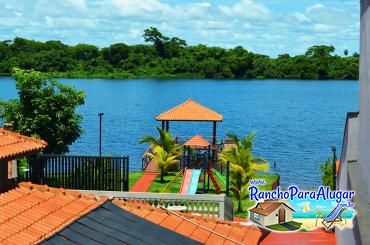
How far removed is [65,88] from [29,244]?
22165 millimetres

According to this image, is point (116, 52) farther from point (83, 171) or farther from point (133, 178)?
point (83, 171)

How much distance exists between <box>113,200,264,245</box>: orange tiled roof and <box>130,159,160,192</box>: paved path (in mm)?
17536

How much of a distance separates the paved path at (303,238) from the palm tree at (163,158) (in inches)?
428

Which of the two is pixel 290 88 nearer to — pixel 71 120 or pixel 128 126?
pixel 128 126

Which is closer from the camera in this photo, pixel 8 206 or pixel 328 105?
pixel 8 206

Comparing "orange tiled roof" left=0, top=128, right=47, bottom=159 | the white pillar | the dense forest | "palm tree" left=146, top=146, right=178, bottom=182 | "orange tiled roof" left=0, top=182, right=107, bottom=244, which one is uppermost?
the dense forest

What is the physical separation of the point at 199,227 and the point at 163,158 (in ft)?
67.7

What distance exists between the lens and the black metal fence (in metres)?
19.4

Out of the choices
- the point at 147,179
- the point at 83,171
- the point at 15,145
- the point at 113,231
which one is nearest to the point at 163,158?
the point at 147,179

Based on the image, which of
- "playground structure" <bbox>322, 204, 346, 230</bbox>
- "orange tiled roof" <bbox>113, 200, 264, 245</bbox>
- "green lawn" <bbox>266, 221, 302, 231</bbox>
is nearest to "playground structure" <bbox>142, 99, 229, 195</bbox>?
"green lawn" <bbox>266, 221, 302, 231</bbox>

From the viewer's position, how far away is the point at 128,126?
7969cm

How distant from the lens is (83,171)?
67.0ft

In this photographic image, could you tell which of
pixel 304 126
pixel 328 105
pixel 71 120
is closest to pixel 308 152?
pixel 304 126

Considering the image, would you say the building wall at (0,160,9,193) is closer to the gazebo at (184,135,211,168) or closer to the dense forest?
the gazebo at (184,135,211,168)
